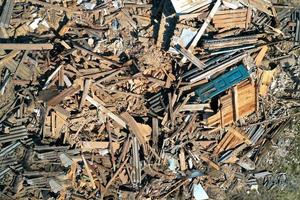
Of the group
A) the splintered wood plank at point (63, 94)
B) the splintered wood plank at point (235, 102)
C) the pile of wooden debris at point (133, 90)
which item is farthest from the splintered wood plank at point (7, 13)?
the splintered wood plank at point (235, 102)

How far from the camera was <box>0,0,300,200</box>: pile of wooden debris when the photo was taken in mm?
9125

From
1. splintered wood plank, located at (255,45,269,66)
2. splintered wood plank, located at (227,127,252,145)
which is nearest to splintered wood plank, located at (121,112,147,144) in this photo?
splintered wood plank, located at (227,127,252,145)

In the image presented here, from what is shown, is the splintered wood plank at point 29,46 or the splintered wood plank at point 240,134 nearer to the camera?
the splintered wood plank at point 29,46

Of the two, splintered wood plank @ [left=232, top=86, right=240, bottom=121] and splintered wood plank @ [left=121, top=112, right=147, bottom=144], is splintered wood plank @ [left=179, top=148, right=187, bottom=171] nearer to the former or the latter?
splintered wood plank @ [left=121, top=112, right=147, bottom=144]

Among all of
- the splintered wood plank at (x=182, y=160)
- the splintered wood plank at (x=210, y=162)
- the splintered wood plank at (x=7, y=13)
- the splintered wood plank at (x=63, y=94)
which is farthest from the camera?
the splintered wood plank at (x=210, y=162)

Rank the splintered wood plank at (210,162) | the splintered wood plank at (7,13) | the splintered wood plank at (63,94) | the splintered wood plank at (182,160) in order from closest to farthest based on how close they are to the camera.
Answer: the splintered wood plank at (63,94) < the splintered wood plank at (7,13) < the splintered wood plank at (182,160) < the splintered wood plank at (210,162)

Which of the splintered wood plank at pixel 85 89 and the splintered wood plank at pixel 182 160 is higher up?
the splintered wood plank at pixel 85 89

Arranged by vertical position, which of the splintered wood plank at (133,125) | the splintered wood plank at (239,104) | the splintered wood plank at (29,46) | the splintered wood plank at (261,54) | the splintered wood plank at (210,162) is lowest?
the splintered wood plank at (210,162)

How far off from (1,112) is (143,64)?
2889 millimetres

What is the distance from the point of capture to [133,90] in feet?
30.7

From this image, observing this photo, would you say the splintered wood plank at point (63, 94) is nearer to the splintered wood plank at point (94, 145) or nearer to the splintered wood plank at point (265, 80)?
the splintered wood plank at point (94, 145)

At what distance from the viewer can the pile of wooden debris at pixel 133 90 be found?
912 cm

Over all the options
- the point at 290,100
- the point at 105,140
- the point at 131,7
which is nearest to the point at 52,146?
the point at 105,140

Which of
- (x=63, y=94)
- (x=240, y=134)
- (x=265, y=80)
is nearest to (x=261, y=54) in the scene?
(x=265, y=80)
